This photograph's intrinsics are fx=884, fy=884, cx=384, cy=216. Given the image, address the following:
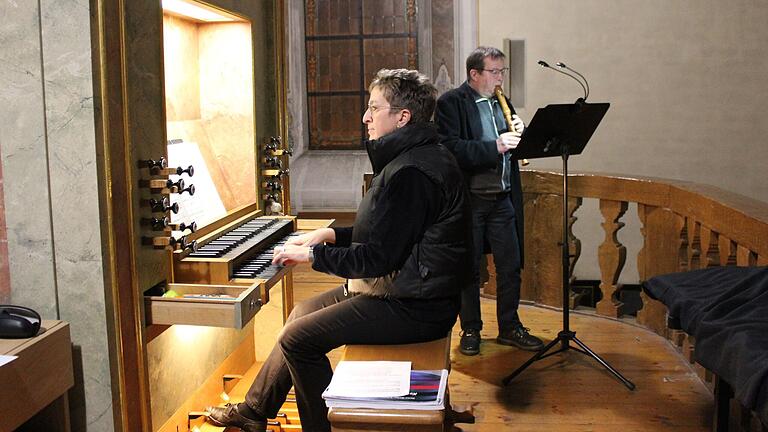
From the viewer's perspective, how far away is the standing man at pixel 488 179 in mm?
4578

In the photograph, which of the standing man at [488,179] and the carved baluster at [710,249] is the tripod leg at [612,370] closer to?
the standing man at [488,179]

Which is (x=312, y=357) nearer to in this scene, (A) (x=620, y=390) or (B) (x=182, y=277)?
(B) (x=182, y=277)

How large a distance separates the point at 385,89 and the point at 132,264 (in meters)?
1.07

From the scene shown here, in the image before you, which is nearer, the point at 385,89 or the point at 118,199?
the point at 118,199

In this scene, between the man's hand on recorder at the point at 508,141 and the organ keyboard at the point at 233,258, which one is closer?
the organ keyboard at the point at 233,258

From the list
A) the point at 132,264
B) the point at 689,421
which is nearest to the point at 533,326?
the point at 689,421

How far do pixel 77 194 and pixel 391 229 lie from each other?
1025 millimetres

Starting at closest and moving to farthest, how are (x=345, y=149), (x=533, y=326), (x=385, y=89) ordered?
(x=385, y=89) < (x=533, y=326) < (x=345, y=149)

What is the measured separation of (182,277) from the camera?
3408 millimetres

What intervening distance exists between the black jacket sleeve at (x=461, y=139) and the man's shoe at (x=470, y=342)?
899 mm

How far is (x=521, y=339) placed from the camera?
4840mm

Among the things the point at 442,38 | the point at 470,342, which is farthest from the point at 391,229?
the point at 442,38

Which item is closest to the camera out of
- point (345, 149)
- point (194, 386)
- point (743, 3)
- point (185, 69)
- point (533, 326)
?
point (194, 386)

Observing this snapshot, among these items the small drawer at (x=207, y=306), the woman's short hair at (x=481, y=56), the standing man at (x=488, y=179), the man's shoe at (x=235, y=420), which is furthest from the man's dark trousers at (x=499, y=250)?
the small drawer at (x=207, y=306)
